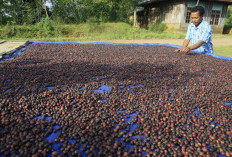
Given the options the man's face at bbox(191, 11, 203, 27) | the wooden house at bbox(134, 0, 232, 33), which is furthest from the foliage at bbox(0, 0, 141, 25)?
the man's face at bbox(191, 11, 203, 27)

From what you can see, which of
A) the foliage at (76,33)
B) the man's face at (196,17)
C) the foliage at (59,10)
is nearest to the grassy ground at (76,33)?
the foliage at (76,33)

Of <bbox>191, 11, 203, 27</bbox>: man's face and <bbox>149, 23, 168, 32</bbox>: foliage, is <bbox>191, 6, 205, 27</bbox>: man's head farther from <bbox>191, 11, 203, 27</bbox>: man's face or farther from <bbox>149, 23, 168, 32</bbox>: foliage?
<bbox>149, 23, 168, 32</bbox>: foliage

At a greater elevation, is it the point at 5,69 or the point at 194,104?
the point at 5,69

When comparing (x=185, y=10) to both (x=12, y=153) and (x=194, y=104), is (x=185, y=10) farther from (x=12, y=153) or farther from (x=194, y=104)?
(x=12, y=153)

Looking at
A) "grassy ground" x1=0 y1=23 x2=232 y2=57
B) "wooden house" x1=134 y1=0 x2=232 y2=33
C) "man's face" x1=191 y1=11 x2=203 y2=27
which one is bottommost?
"grassy ground" x1=0 y1=23 x2=232 y2=57

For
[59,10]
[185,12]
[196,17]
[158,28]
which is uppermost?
[59,10]

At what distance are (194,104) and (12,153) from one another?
6.50 feet

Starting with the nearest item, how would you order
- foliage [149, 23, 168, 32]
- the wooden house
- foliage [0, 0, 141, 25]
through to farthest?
foliage [0, 0, 141, 25], the wooden house, foliage [149, 23, 168, 32]

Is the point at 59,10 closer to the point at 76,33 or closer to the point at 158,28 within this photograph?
the point at 76,33

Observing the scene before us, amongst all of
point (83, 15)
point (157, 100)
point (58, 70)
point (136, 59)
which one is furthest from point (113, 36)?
point (157, 100)

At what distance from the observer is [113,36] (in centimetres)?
1066

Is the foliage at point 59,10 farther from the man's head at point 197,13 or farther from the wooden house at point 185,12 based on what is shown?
the man's head at point 197,13

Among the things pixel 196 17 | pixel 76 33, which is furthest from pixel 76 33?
pixel 196 17

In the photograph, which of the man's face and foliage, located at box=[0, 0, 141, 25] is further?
foliage, located at box=[0, 0, 141, 25]
